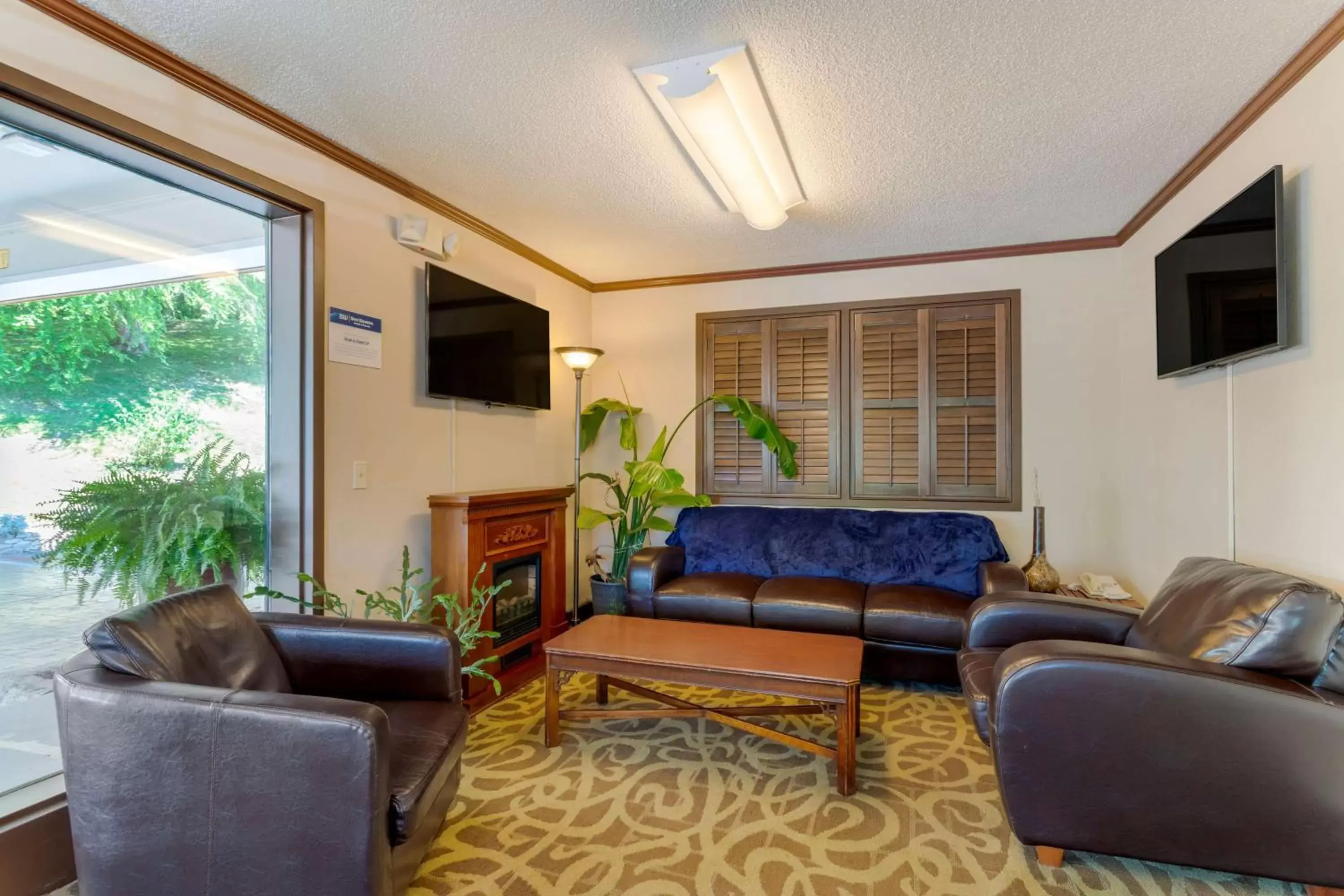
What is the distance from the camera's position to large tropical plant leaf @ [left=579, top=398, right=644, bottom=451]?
171 inches

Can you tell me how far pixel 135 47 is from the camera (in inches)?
74.9

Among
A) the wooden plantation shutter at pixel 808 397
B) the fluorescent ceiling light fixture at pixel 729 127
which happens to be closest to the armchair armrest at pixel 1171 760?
the fluorescent ceiling light fixture at pixel 729 127

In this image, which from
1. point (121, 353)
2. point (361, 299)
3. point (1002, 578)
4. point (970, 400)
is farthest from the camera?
point (970, 400)

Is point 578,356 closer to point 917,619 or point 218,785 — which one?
point 917,619

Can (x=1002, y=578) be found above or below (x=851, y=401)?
below

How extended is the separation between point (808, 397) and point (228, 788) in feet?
11.7

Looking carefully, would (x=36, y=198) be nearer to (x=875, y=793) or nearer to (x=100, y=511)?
(x=100, y=511)

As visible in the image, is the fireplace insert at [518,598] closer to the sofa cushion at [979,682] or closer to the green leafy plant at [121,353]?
the green leafy plant at [121,353]

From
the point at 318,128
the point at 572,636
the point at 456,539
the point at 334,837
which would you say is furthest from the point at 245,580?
the point at 318,128

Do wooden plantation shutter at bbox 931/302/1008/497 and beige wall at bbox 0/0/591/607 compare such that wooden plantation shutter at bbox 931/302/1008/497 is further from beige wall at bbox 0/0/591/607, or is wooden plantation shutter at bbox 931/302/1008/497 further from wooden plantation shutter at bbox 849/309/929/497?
beige wall at bbox 0/0/591/607

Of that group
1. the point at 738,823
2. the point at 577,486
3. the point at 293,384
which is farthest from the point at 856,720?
the point at 293,384

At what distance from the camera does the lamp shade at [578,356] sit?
383 cm

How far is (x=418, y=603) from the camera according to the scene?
101 inches

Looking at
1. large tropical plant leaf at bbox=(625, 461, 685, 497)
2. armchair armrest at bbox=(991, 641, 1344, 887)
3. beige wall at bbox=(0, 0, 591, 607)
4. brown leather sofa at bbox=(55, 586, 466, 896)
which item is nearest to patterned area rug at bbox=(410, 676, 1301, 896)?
armchair armrest at bbox=(991, 641, 1344, 887)
